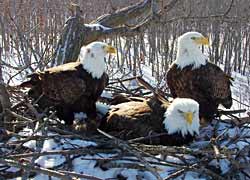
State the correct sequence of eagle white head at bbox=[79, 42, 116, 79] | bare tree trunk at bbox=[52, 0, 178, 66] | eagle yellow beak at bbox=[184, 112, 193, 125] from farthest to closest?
1. bare tree trunk at bbox=[52, 0, 178, 66]
2. eagle white head at bbox=[79, 42, 116, 79]
3. eagle yellow beak at bbox=[184, 112, 193, 125]

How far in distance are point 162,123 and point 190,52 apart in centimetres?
118

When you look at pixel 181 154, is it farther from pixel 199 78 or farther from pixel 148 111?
pixel 199 78

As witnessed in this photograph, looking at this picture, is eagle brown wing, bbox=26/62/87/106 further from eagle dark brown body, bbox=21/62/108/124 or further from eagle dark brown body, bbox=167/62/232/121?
eagle dark brown body, bbox=167/62/232/121

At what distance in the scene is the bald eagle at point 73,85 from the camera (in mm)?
4398

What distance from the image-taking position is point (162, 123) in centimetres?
398

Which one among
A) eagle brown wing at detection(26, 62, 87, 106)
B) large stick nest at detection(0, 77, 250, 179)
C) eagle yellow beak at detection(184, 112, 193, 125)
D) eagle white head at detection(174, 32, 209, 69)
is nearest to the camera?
large stick nest at detection(0, 77, 250, 179)

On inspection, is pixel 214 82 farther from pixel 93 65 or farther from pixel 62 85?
pixel 62 85

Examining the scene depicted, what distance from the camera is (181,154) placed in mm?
3537

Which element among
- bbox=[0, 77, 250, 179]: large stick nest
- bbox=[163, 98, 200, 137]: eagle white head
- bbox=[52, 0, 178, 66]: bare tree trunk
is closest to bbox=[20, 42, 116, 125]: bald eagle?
bbox=[0, 77, 250, 179]: large stick nest

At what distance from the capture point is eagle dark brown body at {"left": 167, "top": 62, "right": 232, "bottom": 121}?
4668mm

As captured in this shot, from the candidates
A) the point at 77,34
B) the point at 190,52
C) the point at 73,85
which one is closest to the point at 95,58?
the point at 73,85

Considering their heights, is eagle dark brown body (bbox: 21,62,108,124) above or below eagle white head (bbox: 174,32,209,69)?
below

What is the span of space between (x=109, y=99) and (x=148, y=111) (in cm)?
119

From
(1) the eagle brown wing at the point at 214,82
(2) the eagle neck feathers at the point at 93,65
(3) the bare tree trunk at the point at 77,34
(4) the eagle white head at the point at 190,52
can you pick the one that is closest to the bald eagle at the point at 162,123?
(2) the eagle neck feathers at the point at 93,65
